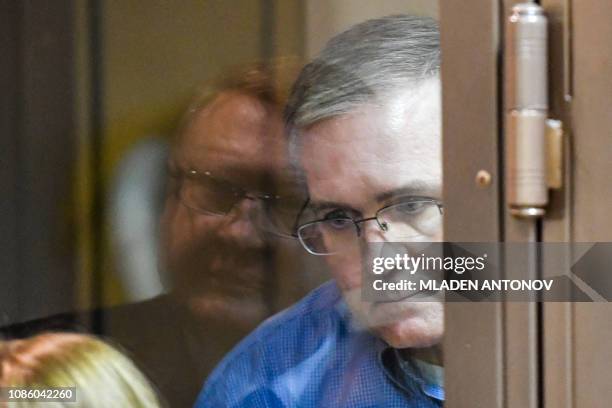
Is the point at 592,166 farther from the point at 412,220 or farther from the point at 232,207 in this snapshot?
the point at 232,207

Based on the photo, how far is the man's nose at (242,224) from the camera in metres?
1.31

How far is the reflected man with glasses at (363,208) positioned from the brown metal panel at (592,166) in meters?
0.18

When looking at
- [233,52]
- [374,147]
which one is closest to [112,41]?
[233,52]

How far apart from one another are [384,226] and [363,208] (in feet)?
0.12

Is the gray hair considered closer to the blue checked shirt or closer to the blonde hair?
the blue checked shirt

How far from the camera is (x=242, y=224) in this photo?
4.34ft

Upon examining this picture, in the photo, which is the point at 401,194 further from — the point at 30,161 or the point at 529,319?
the point at 30,161

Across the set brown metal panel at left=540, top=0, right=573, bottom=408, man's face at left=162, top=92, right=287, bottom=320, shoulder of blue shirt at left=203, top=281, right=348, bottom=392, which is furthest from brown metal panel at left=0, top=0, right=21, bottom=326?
brown metal panel at left=540, top=0, right=573, bottom=408

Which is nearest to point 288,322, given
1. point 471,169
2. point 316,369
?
point 316,369

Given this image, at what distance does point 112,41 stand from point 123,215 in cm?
26

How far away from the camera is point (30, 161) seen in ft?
5.00

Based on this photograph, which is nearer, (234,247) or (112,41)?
(234,247)

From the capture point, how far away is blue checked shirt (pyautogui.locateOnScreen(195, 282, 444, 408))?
1.21 m

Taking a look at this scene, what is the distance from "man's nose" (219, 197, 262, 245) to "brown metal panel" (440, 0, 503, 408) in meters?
0.30
